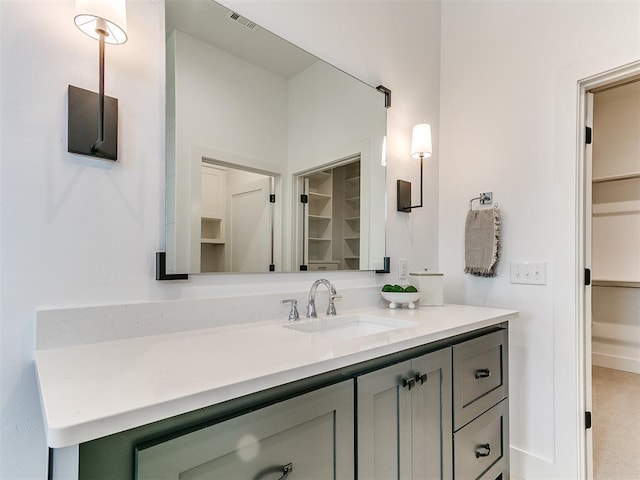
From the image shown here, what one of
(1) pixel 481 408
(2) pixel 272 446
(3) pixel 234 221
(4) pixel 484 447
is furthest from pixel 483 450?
(3) pixel 234 221

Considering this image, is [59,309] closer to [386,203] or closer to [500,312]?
[386,203]

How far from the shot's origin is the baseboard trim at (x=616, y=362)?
3.39m

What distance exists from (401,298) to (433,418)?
2.03ft

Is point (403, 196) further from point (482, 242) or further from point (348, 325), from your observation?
point (348, 325)

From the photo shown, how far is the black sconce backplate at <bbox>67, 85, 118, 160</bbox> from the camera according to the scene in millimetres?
990

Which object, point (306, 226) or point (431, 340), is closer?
point (431, 340)

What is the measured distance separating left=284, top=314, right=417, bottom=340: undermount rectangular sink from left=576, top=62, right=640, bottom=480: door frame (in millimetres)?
958

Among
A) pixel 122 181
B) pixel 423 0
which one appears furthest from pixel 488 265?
pixel 122 181

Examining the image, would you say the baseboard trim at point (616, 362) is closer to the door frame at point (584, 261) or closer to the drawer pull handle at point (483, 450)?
the door frame at point (584, 261)

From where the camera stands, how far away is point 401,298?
68.8 inches

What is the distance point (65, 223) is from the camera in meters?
0.99

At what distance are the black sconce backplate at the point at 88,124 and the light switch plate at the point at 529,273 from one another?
1915 millimetres

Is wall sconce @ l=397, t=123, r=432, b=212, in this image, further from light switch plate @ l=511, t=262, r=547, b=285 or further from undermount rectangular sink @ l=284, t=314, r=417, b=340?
undermount rectangular sink @ l=284, t=314, r=417, b=340

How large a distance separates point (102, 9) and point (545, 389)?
235 cm
